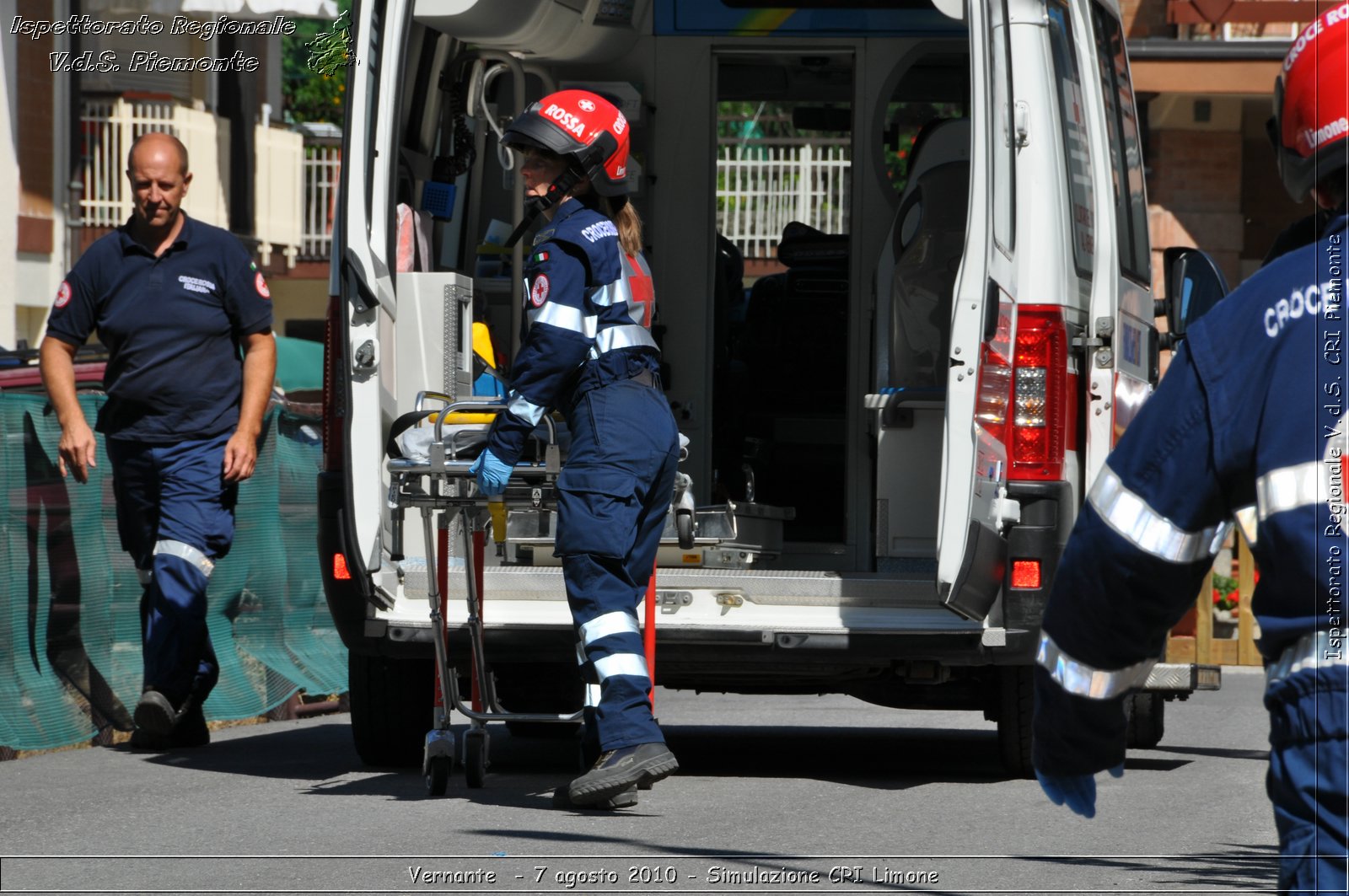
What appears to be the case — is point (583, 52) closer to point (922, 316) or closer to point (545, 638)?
point (922, 316)

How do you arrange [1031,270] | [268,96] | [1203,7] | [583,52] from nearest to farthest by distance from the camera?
[1031,270] → [583,52] → [1203,7] → [268,96]

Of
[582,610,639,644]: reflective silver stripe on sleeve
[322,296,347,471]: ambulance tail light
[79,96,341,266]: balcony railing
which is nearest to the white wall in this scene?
[79,96,341,266]: balcony railing

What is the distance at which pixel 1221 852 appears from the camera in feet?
17.3

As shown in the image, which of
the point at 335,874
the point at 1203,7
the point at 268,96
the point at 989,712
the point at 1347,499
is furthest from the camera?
the point at 268,96

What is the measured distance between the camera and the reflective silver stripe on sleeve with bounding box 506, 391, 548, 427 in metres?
5.65

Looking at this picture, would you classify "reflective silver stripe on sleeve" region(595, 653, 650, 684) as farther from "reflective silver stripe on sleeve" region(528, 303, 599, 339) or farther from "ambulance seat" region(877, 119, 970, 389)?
"ambulance seat" region(877, 119, 970, 389)

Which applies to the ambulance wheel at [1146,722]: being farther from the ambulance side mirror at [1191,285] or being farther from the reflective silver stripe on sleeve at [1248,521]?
the reflective silver stripe on sleeve at [1248,521]

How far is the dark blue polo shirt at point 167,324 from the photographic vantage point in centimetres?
730

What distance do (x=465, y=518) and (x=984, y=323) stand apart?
1.53 m

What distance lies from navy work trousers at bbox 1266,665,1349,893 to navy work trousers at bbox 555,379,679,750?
340cm

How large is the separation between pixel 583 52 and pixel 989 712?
125 inches

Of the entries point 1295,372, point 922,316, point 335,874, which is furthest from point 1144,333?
point 1295,372

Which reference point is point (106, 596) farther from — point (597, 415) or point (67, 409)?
point (597, 415)

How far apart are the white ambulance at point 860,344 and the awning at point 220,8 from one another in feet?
31.0
